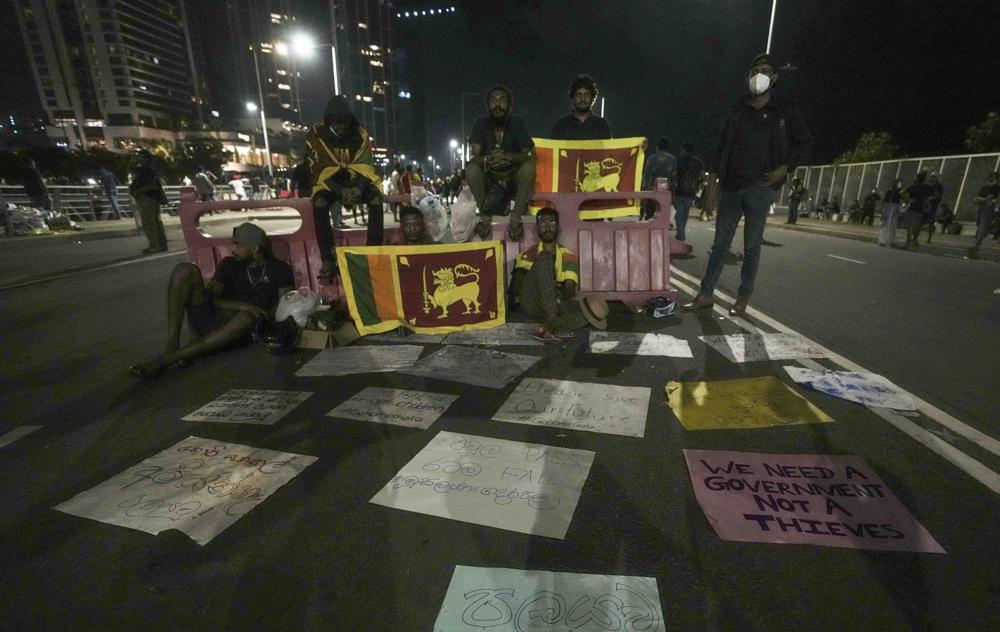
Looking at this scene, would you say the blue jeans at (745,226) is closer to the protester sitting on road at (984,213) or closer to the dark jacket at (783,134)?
the dark jacket at (783,134)

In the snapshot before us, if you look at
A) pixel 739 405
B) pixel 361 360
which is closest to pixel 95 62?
pixel 361 360

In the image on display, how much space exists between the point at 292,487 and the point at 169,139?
124 meters

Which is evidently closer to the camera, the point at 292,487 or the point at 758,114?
the point at 292,487

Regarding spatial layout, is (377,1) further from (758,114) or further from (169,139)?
(758,114)

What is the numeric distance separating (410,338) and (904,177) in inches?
834

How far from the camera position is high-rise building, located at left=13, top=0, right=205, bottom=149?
121750 millimetres

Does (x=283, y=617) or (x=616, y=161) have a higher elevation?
(x=616, y=161)

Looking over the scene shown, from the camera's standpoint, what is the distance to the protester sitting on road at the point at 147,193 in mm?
10000

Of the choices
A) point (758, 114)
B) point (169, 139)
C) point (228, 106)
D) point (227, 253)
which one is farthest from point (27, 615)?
point (228, 106)

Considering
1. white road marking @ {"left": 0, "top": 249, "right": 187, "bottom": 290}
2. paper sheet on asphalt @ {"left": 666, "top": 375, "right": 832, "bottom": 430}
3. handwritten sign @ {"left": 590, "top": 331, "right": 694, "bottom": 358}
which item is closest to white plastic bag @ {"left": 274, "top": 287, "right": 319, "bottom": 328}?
handwritten sign @ {"left": 590, "top": 331, "right": 694, "bottom": 358}

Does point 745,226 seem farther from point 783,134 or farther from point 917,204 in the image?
point 917,204

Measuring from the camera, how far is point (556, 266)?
443 cm

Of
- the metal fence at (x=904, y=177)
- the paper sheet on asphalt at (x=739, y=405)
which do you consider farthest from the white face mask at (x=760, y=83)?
the metal fence at (x=904, y=177)

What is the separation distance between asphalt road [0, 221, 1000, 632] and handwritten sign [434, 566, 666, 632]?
4 cm
